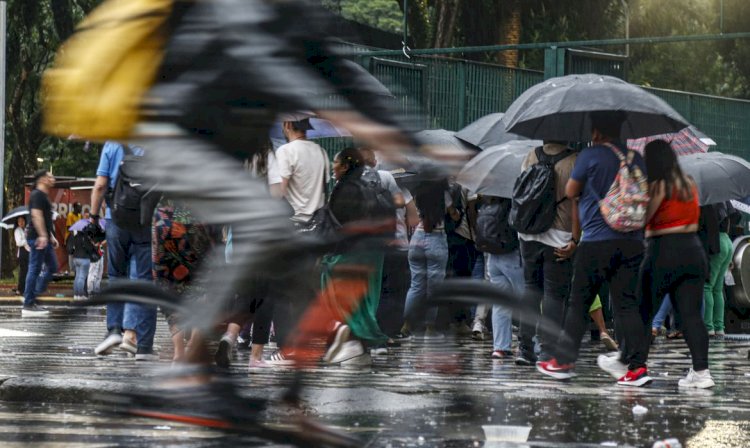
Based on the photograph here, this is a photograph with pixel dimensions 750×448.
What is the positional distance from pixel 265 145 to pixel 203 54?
266mm

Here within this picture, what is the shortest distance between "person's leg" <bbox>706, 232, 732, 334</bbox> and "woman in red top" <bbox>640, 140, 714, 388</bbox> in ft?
19.1

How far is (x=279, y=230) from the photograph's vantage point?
2715 mm

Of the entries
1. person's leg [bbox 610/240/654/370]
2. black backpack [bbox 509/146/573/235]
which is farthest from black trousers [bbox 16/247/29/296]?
person's leg [bbox 610/240/654/370]

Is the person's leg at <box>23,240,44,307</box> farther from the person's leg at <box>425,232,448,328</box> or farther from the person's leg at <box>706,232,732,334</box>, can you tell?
the person's leg at <box>706,232,732,334</box>

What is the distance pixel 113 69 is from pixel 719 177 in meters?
11.4

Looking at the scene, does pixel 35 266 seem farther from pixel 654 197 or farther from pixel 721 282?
pixel 654 197

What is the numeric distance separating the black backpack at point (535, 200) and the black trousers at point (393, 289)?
18.2ft

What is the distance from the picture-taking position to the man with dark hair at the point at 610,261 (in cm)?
909

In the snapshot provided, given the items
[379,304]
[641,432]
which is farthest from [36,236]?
[379,304]

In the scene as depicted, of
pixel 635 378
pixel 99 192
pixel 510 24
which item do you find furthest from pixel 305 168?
pixel 510 24

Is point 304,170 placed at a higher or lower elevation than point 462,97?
higher

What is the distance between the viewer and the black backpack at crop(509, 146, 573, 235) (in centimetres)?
988

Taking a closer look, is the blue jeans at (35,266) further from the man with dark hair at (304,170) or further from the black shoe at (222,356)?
the black shoe at (222,356)

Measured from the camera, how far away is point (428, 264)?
38.1 ft
